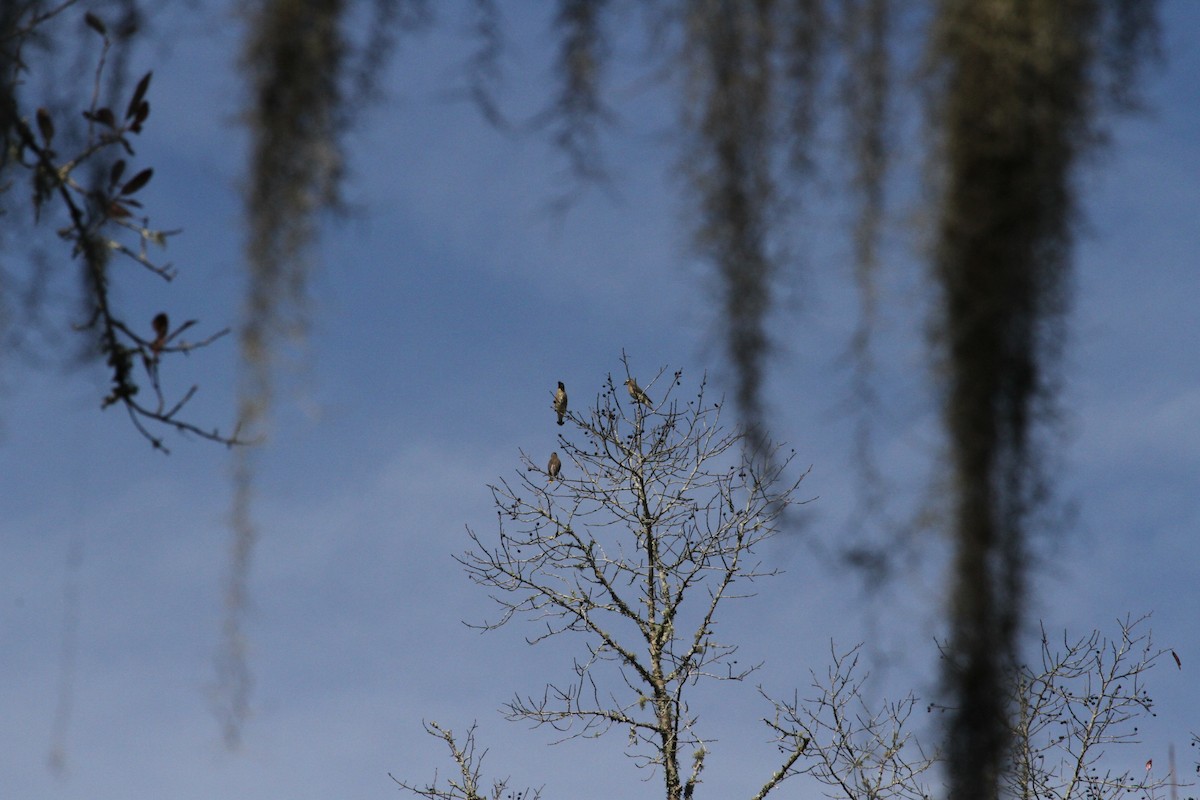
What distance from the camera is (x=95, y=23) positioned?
1638mm

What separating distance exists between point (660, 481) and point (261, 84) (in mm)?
6899

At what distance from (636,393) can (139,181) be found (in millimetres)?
6316

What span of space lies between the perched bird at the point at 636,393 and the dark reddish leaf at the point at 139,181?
6275mm

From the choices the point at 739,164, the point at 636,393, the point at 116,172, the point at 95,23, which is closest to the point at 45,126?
the point at 116,172

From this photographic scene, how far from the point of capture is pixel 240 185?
4.58 feet

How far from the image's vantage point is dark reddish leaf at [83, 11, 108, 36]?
5.35 ft

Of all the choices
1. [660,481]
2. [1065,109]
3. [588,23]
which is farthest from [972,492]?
[660,481]

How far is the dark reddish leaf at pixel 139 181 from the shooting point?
1.98m

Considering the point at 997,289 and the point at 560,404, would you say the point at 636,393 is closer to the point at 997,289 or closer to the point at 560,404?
the point at 560,404

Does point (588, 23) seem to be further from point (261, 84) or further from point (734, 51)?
point (261, 84)

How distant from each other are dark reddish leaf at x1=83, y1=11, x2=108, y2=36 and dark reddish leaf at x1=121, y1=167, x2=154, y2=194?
368 mm

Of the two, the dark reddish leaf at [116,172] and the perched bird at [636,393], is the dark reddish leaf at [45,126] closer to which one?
the dark reddish leaf at [116,172]

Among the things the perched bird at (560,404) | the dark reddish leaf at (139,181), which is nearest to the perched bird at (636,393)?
the perched bird at (560,404)

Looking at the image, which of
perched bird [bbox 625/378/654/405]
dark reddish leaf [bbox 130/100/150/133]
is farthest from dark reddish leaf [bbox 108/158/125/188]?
perched bird [bbox 625/378/654/405]
